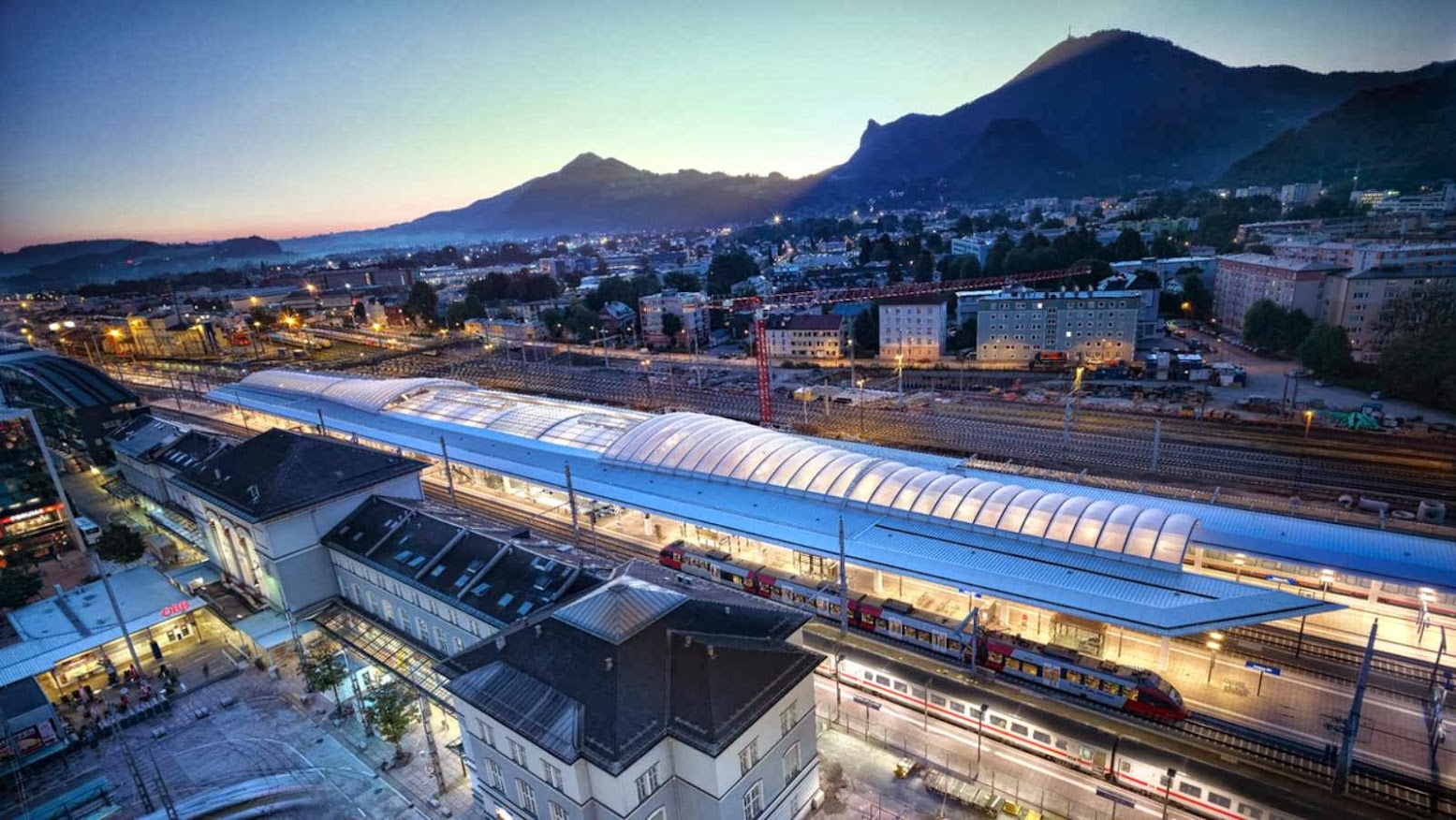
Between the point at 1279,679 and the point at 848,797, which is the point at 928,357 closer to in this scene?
the point at 1279,679

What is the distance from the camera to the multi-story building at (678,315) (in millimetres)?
100375

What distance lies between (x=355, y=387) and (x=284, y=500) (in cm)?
3812

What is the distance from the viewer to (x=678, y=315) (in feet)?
336

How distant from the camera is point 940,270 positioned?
374 feet

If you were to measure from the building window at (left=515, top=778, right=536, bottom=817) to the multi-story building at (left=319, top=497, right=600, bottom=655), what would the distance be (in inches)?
222

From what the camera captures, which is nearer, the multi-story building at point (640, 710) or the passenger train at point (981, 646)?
the multi-story building at point (640, 710)

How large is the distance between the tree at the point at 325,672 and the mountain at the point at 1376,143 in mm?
189786

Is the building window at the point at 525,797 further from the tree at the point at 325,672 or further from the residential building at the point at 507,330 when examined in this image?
the residential building at the point at 507,330

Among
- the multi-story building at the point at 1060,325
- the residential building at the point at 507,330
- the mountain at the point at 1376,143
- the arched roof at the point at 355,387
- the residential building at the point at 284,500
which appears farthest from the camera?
the mountain at the point at 1376,143

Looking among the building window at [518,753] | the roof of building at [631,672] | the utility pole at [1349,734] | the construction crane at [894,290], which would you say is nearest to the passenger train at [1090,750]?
the utility pole at [1349,734]

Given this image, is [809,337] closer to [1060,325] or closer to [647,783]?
[1060,325]

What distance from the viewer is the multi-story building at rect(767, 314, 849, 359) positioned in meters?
82.9

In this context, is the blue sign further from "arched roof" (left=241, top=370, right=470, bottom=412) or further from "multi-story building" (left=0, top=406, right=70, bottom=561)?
"arched roof" (left=241, top=370, right=470, bottom=412)

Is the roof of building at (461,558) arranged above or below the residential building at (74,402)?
below
